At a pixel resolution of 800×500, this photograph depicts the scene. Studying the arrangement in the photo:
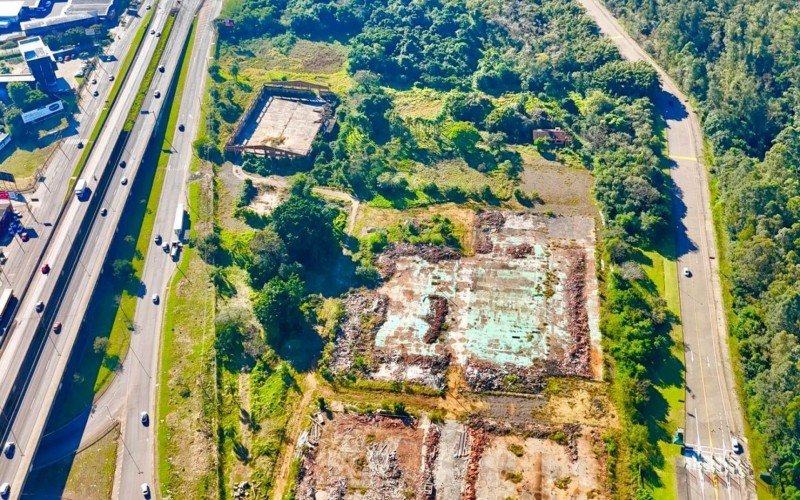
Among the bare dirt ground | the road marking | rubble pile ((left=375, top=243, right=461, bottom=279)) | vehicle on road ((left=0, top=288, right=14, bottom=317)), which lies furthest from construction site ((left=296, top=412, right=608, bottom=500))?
the road marking

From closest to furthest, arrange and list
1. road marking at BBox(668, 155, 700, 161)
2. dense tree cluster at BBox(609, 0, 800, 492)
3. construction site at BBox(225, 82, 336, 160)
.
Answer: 1. dense tree cluster at BBox(609, 0, 800, 492)
2. road marking at BBox(668, 155, 700, 161)
3. construction site at BBox(225, 82, 336, 160)

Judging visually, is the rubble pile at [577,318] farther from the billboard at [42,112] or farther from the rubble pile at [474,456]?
the billboard at [42,112]

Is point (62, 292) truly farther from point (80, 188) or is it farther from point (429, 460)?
point (429, 460)

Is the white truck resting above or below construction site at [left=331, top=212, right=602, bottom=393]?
above

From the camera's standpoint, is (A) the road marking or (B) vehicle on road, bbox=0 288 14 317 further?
(A) the road marking

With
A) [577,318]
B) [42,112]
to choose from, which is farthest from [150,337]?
[42,112]

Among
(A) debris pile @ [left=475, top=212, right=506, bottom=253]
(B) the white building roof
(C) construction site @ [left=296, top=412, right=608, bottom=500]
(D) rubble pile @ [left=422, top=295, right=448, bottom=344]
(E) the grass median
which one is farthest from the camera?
(B) the white building roof

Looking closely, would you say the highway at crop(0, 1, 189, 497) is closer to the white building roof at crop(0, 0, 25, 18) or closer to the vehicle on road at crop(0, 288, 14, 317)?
the vehicle on road at crop(0, 288, 14, 317)
